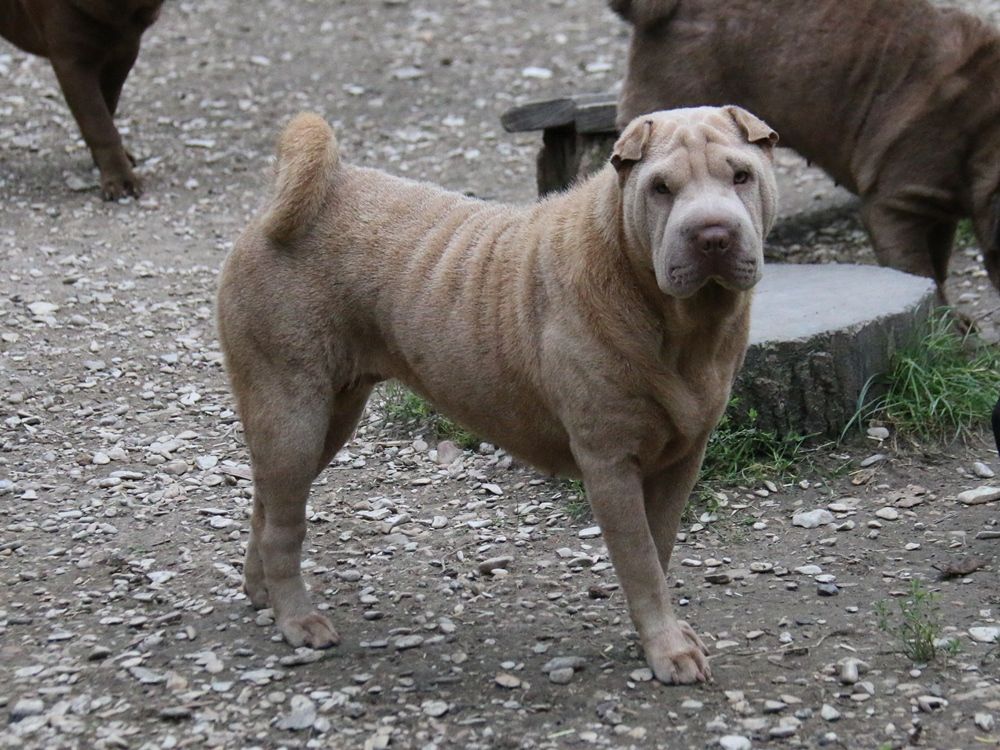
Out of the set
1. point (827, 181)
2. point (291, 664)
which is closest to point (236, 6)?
point (827, 181)

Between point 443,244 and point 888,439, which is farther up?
point 443,244

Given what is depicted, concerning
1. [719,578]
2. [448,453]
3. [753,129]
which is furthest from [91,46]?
[753,129]

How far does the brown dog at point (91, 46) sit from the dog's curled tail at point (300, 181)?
4.60 m

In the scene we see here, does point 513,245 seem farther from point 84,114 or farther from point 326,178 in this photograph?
point 84,114

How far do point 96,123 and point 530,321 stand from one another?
5405 mm

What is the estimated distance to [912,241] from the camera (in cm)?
638

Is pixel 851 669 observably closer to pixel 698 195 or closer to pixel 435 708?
pixel 435 708

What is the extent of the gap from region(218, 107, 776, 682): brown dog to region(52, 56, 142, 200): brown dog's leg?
4.59 m

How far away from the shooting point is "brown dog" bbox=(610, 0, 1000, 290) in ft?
20.5

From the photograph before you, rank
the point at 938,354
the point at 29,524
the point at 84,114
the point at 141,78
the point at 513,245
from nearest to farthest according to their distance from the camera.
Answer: the point at 513,245 → the point at 29,524 → the point at 938,354 → the point at 84,114 → the point at 141,78

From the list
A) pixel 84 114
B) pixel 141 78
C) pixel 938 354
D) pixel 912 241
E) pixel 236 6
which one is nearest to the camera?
pixel 938 354

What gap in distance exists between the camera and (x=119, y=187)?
837 centimetres

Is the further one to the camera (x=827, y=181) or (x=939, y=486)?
(x=827, y=181)

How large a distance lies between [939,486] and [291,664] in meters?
2.47
